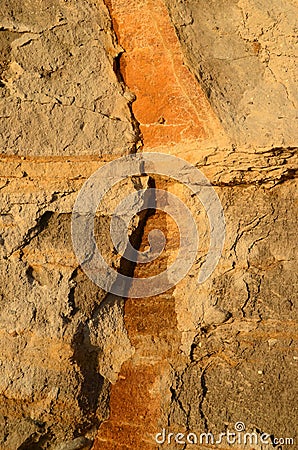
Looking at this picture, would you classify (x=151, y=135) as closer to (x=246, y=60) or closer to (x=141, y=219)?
(x=141, y=219)

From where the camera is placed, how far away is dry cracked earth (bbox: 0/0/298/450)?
7.91ft

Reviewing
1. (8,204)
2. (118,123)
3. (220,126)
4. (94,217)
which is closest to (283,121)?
(220,126)

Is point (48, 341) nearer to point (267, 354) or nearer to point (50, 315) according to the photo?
point (50, 315)
